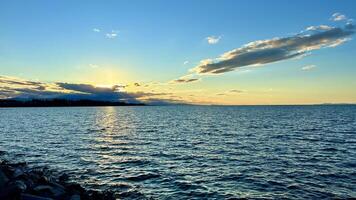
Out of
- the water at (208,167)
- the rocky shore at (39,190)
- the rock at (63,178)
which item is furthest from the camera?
the rock at (63,178)

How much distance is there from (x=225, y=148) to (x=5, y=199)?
28.2 metres

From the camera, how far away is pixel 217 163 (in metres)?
29.5

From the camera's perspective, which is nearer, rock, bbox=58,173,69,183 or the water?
the water

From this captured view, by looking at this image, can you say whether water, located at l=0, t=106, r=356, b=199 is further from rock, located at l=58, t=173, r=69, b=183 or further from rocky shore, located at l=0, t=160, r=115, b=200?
rocky shore, located at l=0, t=160, r=115, b=200

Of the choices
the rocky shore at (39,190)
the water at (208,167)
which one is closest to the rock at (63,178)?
the rocky shore at (39,190)

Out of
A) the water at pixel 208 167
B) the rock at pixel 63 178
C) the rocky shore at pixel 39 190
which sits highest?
the rocky shore at pixel 39 190

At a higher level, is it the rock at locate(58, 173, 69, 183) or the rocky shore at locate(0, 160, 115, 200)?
the rocky shore at locate(0, 160, 115, 200)

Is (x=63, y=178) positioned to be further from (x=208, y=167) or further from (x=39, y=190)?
(x=208, y=167)

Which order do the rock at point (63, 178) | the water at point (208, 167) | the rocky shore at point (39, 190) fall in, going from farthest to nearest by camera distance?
the rock at point (63, 178) → the water at point (208, 167) → the rocky shore at point (39, 190)

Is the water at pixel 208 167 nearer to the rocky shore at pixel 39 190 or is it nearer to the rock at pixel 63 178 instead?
the rock at pixel 63 178

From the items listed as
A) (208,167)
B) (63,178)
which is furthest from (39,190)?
(208,167)

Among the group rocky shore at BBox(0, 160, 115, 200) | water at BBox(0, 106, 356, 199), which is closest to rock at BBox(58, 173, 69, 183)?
rocky shore at BBox(0, 160, 115, 200)

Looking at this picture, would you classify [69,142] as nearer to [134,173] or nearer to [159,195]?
[134,173]

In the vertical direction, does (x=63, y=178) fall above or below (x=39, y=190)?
below
